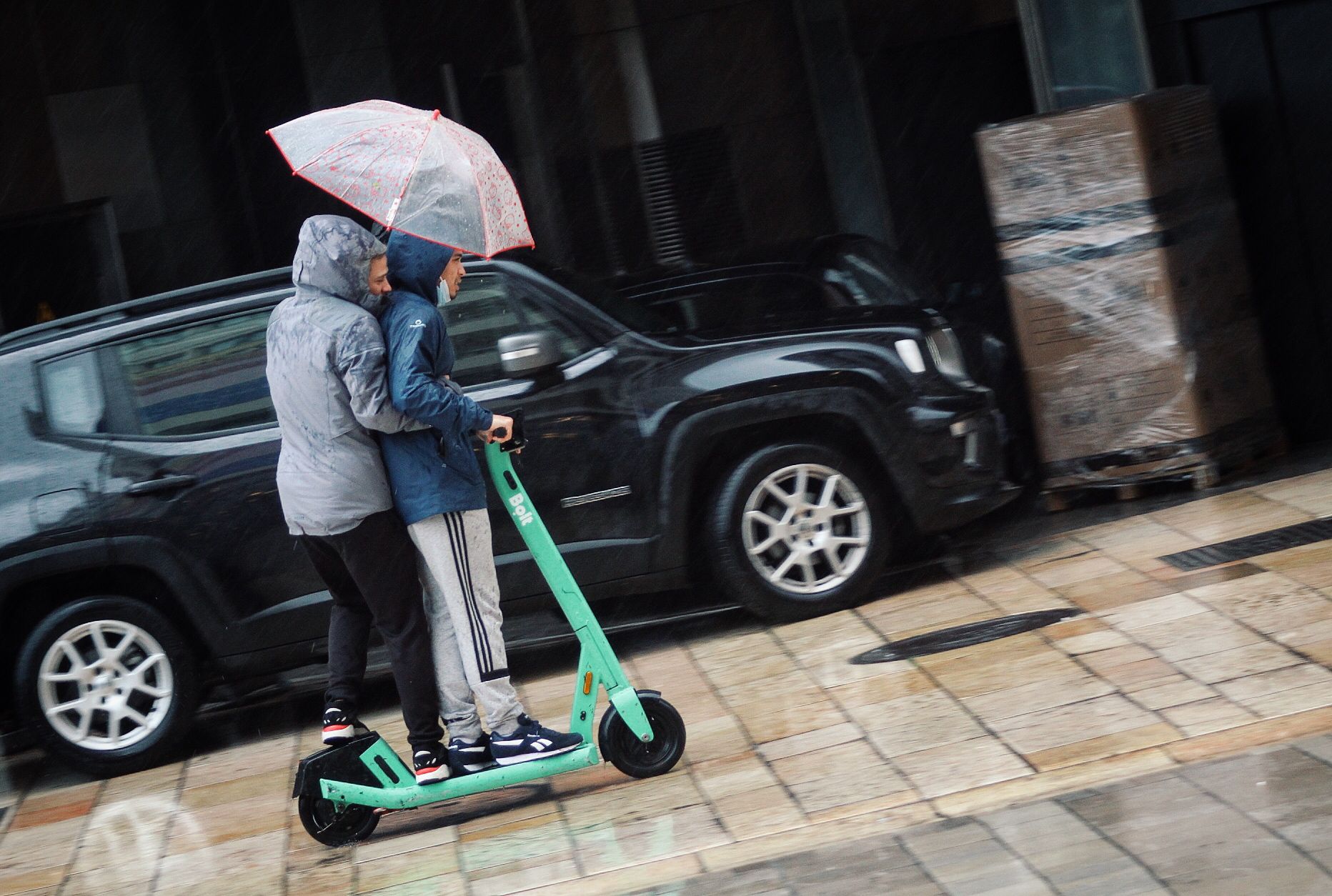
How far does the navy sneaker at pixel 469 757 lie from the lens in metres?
4.95

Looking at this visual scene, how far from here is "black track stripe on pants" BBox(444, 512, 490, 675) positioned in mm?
4855

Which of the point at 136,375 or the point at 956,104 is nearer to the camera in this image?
the point at 136,375

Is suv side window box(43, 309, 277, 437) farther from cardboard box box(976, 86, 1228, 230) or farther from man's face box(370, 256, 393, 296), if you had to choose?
cardboard box box(976, 86, 1228, 230)

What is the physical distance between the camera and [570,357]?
6723 millimetres

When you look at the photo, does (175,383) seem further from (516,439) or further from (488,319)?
(516,439)

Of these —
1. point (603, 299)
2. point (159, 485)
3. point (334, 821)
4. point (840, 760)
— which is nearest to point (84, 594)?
point (159, 485)

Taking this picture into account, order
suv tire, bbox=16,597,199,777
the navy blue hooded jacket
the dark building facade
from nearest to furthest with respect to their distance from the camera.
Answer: the navy blue hooded jacket < suv tire, bbox=16,597,199,777 < the dark building facade

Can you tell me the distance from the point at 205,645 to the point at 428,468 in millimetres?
2244

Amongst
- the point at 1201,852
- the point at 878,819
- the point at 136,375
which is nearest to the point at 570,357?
the point at 136,375

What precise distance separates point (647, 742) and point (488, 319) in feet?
7.57

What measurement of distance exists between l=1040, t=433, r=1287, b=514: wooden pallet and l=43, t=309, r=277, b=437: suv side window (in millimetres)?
4049

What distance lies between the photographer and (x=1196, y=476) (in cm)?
779

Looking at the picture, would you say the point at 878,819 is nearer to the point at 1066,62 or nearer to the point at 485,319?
the point at 485,319

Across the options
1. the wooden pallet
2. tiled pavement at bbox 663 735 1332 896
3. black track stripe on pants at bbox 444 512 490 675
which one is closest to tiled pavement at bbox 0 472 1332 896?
tiled pavement at bbox 663 735 1332 896
